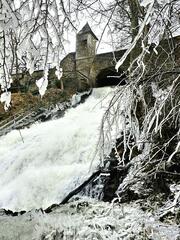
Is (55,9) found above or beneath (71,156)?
above

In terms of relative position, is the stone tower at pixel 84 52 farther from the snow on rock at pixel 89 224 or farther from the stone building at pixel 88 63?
the snow on rock at pixel 89 224

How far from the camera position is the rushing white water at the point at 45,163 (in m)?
6.74

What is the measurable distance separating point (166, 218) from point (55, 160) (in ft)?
12.5

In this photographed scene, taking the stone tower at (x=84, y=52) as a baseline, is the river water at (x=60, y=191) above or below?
below

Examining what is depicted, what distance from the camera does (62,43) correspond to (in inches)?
84.4

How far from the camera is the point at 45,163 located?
799cm

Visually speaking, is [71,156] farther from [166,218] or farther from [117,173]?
[166,218]

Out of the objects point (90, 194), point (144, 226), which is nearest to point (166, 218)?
point (144, 226)

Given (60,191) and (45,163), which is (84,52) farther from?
(60,191)

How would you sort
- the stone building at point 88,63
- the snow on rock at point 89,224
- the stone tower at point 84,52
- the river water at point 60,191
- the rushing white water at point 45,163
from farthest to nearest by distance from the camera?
the stone tower at point 84,52, the stone building at point 88,63, the rushing white water at point 45,163, the river water at point 60,191, the snow on rock at point 89,224

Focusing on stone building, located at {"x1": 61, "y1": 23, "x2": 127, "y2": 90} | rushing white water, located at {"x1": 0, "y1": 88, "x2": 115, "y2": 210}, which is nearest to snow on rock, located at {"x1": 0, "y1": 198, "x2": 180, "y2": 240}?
rushing white water, located at {"x1": 0, "y1": 88, "x2": 115, "y2": 210}

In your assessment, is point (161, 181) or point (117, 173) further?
point (117, 173)

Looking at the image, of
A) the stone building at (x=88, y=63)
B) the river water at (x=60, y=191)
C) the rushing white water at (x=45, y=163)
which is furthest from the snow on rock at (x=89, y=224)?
the stone building at (x=88, y=63)

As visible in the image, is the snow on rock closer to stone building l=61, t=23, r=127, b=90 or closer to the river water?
the river water
